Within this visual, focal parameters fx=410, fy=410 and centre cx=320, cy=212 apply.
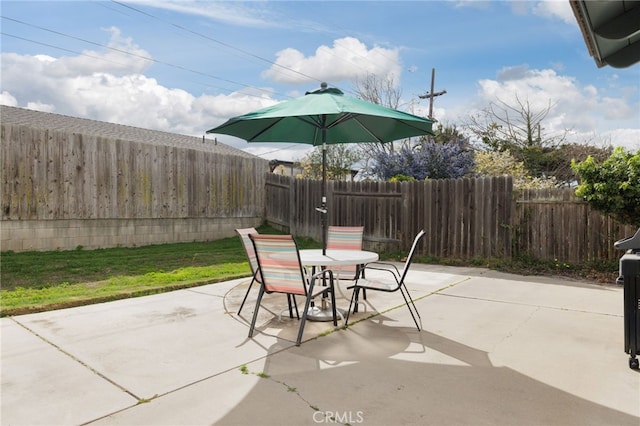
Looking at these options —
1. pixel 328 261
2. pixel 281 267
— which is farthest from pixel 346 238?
pixel 281 267

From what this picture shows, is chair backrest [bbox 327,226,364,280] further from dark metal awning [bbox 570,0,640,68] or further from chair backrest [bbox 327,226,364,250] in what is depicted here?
dark metal awning [bbox 570,0,640,68]

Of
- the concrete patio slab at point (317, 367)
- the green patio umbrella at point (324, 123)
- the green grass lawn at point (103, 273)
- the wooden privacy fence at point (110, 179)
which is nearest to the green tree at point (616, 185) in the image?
the concrete patio slab at point (317, 367)

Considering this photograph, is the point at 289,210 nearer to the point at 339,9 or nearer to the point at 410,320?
the point at 339,9

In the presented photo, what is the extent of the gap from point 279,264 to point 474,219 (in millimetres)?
5454

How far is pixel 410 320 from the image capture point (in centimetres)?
408

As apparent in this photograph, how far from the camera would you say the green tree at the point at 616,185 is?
585cm

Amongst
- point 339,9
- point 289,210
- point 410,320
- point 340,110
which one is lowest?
point 410,320

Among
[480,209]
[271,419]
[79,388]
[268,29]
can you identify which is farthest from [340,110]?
[268,29]

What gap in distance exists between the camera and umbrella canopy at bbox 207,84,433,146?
3.70 metres

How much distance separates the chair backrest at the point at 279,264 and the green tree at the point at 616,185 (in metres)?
5.15

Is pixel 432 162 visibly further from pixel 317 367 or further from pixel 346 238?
pixel 317 367

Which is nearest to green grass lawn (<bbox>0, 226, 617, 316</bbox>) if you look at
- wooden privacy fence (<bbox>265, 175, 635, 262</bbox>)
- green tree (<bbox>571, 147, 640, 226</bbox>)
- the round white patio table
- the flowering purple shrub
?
wooden privacy fence (<bbox>265, 175, 635, 262</bbox>)

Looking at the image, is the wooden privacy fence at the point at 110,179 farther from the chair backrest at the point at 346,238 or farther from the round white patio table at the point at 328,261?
the round white patio table at the point at 328,261

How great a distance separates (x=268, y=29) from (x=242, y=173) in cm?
369
